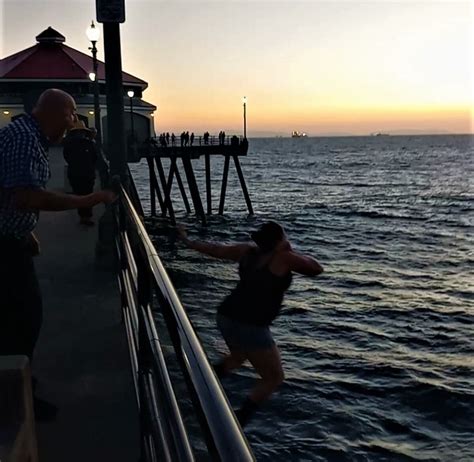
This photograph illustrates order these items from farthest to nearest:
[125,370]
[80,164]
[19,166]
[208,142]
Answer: [208,142] → [80,164] → [125,370] → [19,166]

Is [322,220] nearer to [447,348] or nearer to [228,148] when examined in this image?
[228,148]

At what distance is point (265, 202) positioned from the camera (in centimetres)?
5047

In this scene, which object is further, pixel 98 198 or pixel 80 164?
pixel 80 164

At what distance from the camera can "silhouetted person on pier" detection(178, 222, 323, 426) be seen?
4.58 metres

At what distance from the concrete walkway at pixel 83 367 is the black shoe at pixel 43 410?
0.04 metres

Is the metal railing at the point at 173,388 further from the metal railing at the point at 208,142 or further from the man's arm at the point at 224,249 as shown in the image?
the metal railing at the point at 208,142

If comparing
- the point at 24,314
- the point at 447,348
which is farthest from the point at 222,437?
the point at 447,348

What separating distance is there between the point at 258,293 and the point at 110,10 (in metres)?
3.35

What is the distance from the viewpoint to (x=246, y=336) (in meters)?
4.64

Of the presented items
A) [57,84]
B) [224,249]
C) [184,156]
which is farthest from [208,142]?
[224,249]

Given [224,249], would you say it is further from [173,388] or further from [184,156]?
[184,156]

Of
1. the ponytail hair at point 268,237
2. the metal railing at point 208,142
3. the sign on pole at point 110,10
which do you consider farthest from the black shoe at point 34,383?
the metal railing at point 208,142

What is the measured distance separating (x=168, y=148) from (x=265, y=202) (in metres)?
16.9

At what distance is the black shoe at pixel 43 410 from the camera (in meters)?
3.31
